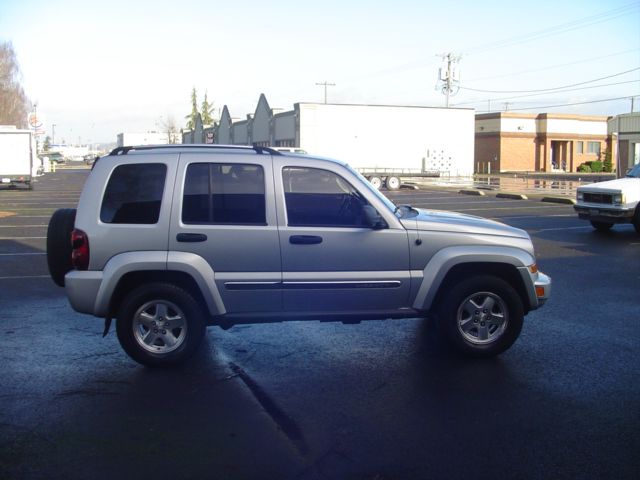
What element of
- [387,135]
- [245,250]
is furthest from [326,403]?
[387,135]

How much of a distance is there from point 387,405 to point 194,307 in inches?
77.2

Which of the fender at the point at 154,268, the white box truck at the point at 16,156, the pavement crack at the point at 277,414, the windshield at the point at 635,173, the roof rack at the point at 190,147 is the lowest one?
the pavement crack at the point at 277,414

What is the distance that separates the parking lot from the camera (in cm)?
455

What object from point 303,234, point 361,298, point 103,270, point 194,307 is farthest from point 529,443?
point 103,270

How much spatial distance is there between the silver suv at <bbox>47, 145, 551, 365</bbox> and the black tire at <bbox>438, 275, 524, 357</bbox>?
0.02 meters

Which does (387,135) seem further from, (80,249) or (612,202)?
(80,249)

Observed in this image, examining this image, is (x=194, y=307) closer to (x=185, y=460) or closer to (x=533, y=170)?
(x=185, y=460)

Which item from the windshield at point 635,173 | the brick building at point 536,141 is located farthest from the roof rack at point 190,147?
the brick building at point 536,141

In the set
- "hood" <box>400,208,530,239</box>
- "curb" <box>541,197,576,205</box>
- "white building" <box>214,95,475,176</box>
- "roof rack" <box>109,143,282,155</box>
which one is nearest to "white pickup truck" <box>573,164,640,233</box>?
"curb" <box>541,197,576,205</box>

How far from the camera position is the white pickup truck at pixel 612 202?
16.2 meters

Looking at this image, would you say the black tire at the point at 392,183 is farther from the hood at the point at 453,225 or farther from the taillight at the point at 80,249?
the taillight at the point at 80,249

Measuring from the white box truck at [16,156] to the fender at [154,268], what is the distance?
32106mm

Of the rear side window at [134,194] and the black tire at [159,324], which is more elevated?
the rear side window at [134,194]

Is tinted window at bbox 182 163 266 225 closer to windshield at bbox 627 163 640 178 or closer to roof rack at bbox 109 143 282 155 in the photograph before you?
roof rack at bbox 109 143 282 155
